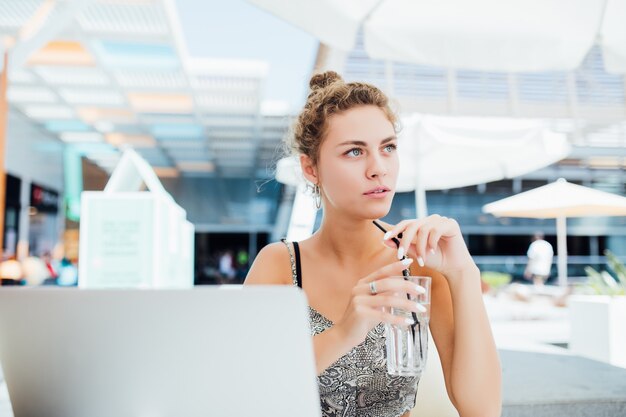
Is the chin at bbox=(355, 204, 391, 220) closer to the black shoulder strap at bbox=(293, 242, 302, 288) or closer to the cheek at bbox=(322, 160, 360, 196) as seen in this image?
the cheek at bbox=(322, 160, 360, 196)

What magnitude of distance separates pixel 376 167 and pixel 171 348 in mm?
701

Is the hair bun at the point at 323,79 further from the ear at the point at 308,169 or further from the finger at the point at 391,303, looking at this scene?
the finger at the point at 391,303

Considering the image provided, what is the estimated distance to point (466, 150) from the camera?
6.23 m

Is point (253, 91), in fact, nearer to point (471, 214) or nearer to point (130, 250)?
point (130, 250)

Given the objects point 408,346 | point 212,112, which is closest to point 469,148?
point 408,346

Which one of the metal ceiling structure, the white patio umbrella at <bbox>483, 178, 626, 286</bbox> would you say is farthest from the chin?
the white patio umbrella at <bbox>483, 178, 626, 286</bbox>

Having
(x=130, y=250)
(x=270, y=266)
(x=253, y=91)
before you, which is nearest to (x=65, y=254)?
(x=253, y=91)

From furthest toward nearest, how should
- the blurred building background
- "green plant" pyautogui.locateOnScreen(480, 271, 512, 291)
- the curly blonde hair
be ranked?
1. "green plant" pyautogui.locateOnScreen(480, 271, 512, 291)
2. the blurred building background
3. the curly blonde hair

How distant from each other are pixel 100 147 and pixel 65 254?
273cm

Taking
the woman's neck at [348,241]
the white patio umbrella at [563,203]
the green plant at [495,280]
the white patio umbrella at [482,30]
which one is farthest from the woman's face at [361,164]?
the green plant at [495,280]

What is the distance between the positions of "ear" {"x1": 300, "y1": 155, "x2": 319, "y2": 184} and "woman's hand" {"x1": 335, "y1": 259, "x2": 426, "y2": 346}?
0.55 m

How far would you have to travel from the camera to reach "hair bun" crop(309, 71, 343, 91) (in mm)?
1582

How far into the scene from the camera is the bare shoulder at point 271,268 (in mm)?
1464

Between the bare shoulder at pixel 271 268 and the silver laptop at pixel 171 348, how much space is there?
75cm
